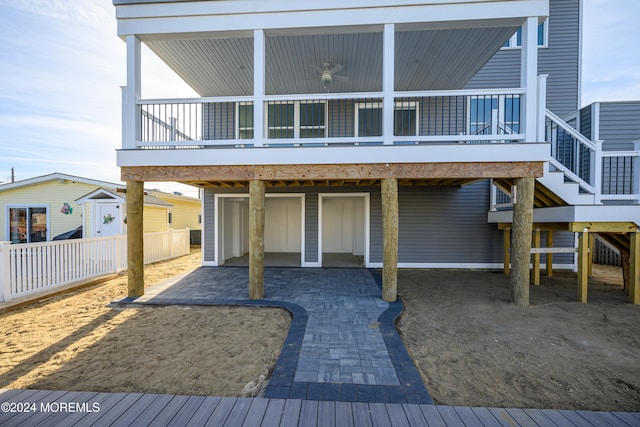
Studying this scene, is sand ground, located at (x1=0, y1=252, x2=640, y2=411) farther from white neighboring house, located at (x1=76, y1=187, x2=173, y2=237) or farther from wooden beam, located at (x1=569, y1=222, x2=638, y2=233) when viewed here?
white neighboring house, located at (x1=76, y1=187, x2=173, y2=237)

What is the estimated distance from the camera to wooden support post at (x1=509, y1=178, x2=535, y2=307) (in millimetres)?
4570

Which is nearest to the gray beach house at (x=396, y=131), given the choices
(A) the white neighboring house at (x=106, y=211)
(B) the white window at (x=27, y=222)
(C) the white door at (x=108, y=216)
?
(A) the white neighboring house at (x=106, y=211)

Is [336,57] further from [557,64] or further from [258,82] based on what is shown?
[557,64]

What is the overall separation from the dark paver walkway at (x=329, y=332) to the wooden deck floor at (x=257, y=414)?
0.14 meters

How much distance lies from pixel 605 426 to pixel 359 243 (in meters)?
8.44

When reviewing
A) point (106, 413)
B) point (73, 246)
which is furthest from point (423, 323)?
point (73, 246)

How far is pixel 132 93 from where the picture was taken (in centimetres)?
496

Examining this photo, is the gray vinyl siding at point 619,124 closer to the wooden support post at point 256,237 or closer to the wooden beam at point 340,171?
the wooden beam at point 340,171

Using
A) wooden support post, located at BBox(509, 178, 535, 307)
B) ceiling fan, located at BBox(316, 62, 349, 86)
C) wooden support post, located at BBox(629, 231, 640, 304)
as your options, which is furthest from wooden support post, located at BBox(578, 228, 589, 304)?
ceiling fan, located at BBox(316, 62, 349, 86)

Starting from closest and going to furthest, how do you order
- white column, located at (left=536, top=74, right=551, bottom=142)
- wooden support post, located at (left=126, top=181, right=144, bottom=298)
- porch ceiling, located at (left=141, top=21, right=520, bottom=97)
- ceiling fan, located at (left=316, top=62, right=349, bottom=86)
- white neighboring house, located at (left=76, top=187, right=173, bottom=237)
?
1. white column, located at (left=536, top=74, right=551, bottom=142)
2. wooden support post, located at (left=126, top=181, right=144, bottom=298)
3. porch ceiling, located at (left=141, top=21, right=520, bottom=97)
4. ceiling fan, located at (left=316, top=62, right=349, bottom=86)
5. white neighboring house, located at (left=76, top=187, right=173, bottom=237)

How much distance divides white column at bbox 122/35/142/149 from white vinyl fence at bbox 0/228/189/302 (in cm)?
259

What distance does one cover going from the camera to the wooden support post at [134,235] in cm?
502

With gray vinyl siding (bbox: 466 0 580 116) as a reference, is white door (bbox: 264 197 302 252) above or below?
below

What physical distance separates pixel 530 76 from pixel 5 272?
944cm
